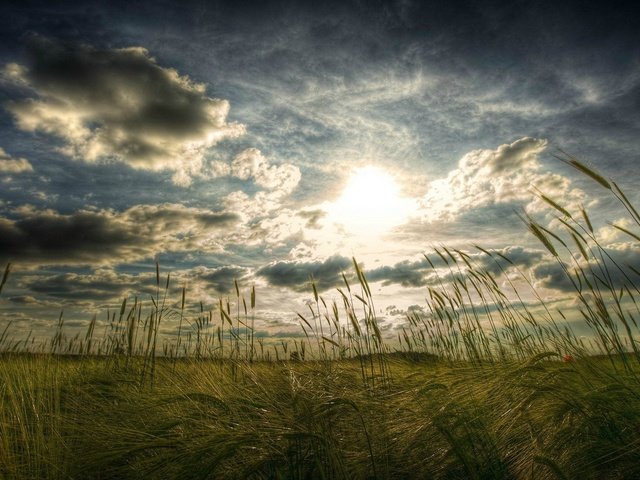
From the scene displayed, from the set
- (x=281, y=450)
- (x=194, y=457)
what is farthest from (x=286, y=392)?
(x=194, y=457)

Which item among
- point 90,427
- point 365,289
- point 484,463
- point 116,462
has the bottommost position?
point 484,463

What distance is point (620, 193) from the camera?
2334 mm

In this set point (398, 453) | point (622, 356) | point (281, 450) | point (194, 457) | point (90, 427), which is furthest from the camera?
point (622, 356)

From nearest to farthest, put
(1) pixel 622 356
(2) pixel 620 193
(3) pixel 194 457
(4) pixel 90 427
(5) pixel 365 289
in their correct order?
1. (3) pixel 194 457
2. (2) pixel 620 193
3. (4) pixel 90 427
4. (1) pixel 622 356
5. (5) pixel 365 289

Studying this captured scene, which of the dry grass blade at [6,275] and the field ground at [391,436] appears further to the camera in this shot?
the dry grass blade at [6,275]

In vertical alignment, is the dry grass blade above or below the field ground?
above

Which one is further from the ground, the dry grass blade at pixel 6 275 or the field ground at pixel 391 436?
the dry grass blade at pixel 6 275

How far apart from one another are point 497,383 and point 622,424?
2.11 feet

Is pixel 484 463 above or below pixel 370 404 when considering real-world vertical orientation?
below

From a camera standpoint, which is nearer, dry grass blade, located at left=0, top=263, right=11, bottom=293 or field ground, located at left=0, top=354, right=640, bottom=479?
field ground, located at left=0, top=354, right=640, bottom=479

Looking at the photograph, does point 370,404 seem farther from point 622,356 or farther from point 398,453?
point 622,356

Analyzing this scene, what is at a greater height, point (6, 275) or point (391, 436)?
point (6, 275)

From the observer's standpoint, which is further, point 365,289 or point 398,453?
point 365,289

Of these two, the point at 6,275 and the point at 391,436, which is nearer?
the point at 391,436
